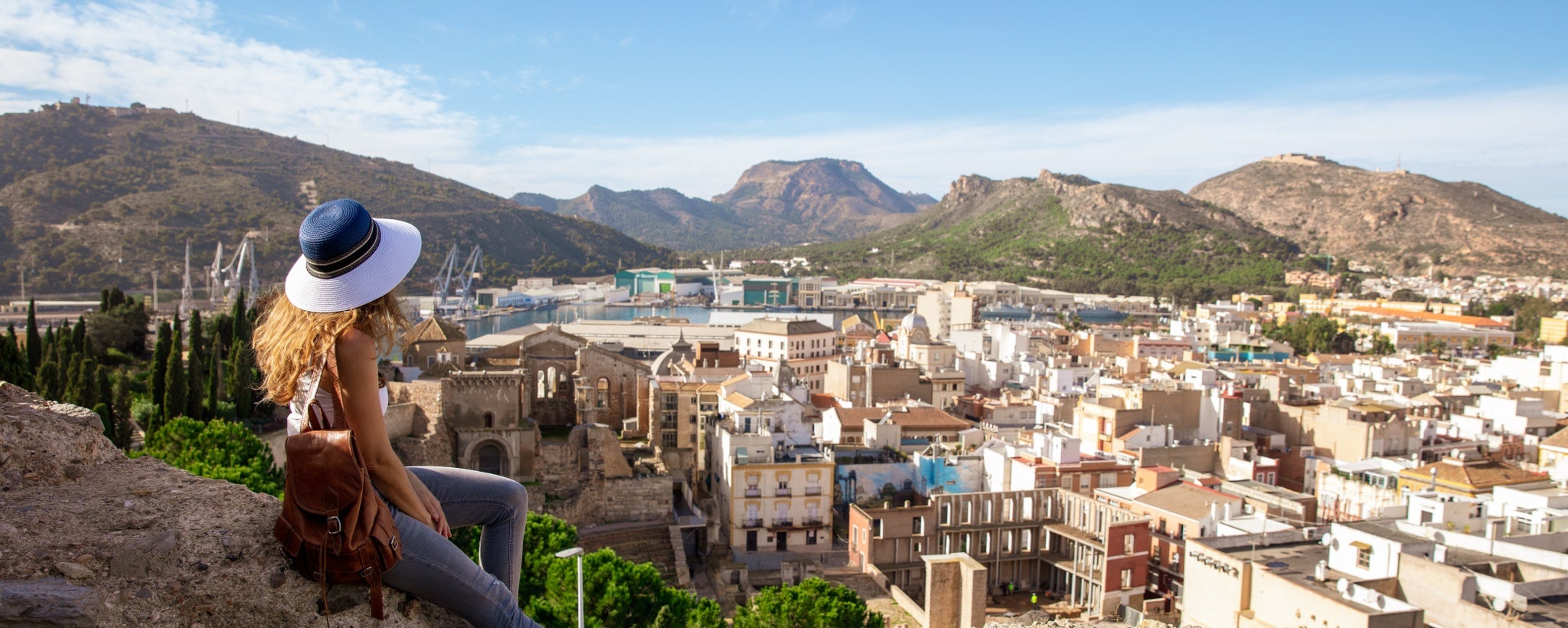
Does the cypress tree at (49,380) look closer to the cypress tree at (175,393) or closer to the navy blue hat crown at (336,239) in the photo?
the cypress tree at (175,393)

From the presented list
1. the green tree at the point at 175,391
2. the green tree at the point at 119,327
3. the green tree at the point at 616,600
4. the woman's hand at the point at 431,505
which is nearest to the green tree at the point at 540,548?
the green tree at the point at 616,600

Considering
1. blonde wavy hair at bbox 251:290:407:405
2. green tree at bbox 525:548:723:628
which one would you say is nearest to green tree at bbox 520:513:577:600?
green tree at bbox 525:548:723:628

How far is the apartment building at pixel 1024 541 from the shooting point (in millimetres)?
18750

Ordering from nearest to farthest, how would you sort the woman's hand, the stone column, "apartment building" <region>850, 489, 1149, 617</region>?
the woman's hand < the stone column < "apartment building" <region>850, 489, 1149, 617</region>

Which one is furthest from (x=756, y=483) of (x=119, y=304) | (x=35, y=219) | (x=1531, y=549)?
(x=35, y=219)

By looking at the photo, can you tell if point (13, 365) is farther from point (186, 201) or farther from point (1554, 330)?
point (1554, 330)

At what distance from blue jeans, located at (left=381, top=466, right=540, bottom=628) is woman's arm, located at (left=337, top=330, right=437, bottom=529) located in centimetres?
10

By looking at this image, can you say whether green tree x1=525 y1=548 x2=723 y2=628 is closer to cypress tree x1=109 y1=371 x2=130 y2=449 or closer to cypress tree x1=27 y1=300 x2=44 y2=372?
cypress tree x1=109 y1=371 x2=130 y2=449

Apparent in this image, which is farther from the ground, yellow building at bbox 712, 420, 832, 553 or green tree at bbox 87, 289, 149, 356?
green tree at bbox 87, 289, 149, 356

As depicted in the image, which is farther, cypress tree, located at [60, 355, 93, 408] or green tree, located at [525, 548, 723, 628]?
cypress tree, located at [60, 355, 93, 408]

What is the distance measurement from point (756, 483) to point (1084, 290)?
83611 mm

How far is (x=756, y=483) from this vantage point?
2045 centimetres

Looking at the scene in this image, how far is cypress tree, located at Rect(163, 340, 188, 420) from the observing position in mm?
17328

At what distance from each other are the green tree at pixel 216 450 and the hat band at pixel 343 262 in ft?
39.9
